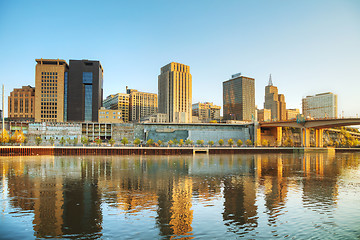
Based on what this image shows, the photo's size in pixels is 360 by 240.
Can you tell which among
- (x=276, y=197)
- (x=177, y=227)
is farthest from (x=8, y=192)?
(x=276, y=197)

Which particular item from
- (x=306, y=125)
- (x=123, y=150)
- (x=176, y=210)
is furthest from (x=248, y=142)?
(x=176, y=210)


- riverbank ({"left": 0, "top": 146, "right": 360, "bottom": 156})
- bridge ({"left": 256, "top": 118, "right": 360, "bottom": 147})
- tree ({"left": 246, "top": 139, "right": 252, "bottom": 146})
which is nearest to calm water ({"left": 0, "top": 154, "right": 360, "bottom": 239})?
riverbank ({"left": 0, "top": 146, "right": 360, "bottom": 156})

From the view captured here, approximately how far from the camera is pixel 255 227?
822 inches

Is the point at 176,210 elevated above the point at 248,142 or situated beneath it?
situated beneath

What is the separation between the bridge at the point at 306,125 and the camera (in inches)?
5231

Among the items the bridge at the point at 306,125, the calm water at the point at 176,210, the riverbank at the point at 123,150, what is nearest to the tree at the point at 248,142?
the bridge at the point at 306,125

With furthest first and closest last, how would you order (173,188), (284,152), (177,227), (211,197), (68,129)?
(68,129), (284,152), (173,188), (211,197), (177,227)

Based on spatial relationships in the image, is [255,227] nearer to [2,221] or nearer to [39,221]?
[39,221]

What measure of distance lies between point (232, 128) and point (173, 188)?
459 ft

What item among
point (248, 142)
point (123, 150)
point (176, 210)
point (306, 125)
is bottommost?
point (123, 150)

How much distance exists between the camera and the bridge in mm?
132875

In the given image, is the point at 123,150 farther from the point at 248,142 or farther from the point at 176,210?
the point at 176,210

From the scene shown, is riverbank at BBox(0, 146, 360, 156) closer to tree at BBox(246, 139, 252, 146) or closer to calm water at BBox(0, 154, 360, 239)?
tree at BBox(246, 139, 252, 146)

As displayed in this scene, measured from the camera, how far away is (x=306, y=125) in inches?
5748
